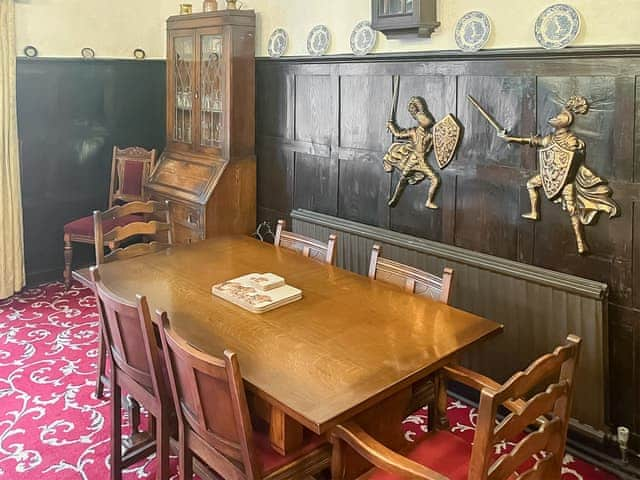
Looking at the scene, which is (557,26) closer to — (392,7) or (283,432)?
(392,7)

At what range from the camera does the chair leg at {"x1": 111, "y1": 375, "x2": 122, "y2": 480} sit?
98.7 inches

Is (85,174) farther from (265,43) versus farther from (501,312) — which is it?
(501,312)

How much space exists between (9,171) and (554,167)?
375 centimetres

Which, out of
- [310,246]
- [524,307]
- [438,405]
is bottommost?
[438,405]

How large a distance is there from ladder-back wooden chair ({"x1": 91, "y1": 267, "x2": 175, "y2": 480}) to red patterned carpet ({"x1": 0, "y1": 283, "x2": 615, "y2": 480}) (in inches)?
15.6

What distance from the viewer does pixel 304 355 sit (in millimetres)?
2064

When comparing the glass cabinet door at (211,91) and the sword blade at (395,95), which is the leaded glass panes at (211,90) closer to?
the glass cabinet door at (211,91)

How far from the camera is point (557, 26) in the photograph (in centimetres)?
279

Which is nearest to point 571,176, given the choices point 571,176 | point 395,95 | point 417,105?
point 571,176

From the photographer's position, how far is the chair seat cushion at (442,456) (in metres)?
1.96

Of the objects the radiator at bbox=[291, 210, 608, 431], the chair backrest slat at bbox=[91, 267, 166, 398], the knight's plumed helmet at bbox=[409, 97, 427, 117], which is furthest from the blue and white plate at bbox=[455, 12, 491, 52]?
the chair backrest slat at bbox=[91, 267, 166, 398]

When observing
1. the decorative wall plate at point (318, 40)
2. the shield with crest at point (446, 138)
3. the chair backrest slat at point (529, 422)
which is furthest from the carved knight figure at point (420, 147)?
the chair backrest slat at point (529, 422)

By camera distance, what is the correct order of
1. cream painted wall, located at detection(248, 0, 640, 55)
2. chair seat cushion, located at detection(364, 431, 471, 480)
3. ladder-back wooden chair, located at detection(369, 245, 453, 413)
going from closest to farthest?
chair seat cushion, located at detection(364, 431, 471, 480), ladder-back wooden chair, located at detection(369, 245, 453, 413), cream painted wall, located at detection(248, 0, 640, 55)

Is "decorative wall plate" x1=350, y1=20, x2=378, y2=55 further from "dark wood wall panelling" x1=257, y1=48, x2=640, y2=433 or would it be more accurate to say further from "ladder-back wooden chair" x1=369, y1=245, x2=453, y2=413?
"ladder-back wooden chair" x1=369, y1=245, x2=453, y2=413
